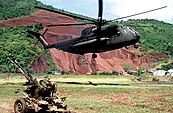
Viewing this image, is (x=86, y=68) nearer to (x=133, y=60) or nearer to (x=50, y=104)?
(x=133, y=60)

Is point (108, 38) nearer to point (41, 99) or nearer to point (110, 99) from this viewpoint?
point (110, 99)

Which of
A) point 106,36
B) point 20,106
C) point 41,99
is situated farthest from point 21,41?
point 41,99

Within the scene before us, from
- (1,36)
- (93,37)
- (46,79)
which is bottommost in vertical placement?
(46,79)

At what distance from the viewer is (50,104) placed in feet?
53.4

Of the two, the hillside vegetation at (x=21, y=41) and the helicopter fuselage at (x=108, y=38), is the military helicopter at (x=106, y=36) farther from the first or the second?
the hillside vegetation at (x=21, y=41)

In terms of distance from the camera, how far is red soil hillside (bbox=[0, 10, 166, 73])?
382ft

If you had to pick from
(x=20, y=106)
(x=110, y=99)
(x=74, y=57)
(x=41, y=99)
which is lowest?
(x=110, y=99)

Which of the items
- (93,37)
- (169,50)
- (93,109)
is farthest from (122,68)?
(93,109)

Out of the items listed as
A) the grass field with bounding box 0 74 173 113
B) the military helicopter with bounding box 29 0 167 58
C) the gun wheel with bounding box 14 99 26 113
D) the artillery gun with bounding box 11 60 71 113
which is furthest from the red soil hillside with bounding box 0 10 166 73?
the artillery gun with bounding box 11 60 71 113

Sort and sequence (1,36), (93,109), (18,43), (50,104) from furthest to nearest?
(1,36), (18,43), (93,109), (50,104)

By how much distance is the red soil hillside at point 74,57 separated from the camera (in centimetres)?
11643

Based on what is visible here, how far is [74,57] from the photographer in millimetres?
119625

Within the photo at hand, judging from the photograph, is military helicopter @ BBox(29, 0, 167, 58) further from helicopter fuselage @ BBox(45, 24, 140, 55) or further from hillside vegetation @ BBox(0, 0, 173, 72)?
hillside vegetation @ BBox(0, 0, 173, 72)

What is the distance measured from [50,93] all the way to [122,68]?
12012 centimetres
